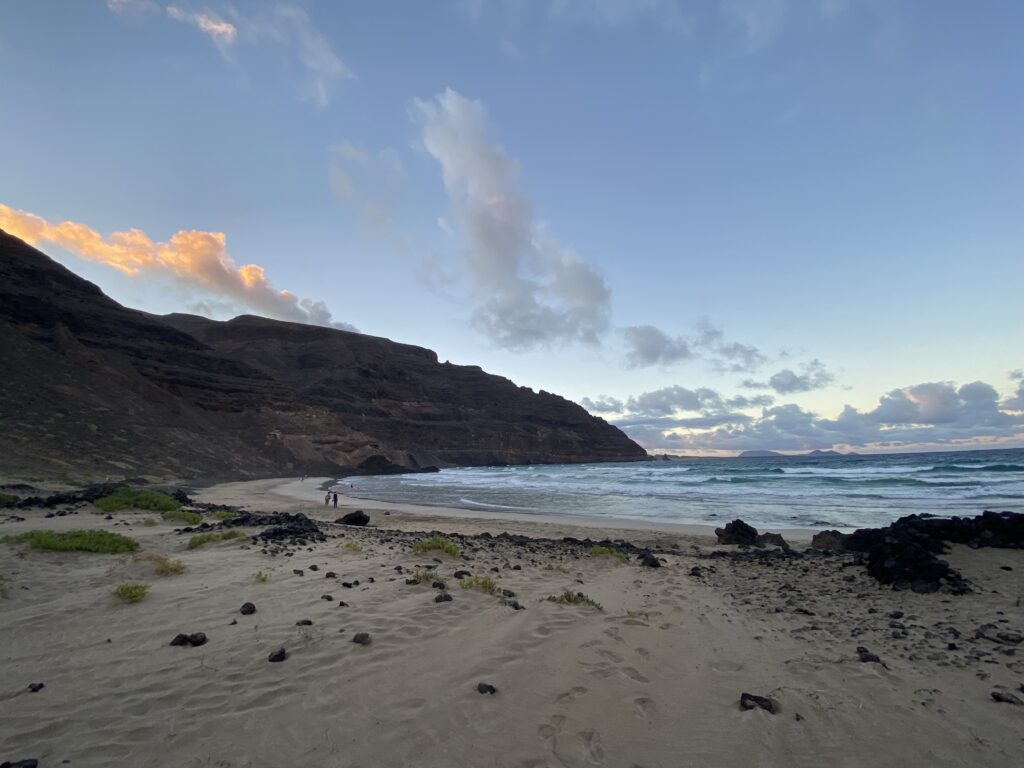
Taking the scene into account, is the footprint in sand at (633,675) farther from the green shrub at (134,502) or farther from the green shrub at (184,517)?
the green shrub at (134,502)

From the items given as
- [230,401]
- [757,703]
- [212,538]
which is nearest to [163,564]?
[212,538]

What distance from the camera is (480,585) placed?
312 inches

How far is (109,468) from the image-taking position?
120ft

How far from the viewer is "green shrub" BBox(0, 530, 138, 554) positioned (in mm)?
8742

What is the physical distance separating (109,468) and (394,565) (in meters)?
39.3

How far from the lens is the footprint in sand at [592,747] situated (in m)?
3.52

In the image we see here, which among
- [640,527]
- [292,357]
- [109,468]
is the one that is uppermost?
[292,357]

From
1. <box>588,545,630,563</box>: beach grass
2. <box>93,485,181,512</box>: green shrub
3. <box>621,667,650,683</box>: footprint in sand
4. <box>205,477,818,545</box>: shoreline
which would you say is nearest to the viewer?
<box>621,667,650,683</box>: footprint in sand

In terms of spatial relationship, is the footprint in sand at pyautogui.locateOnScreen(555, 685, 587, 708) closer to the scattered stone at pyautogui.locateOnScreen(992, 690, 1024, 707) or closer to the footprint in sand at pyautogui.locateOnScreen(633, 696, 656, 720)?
the footprint in sand at pyautogui.locateOnScreen(633, 696, 656, 720)

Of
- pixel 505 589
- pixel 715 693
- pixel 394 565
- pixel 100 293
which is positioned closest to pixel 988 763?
pixel 715 693

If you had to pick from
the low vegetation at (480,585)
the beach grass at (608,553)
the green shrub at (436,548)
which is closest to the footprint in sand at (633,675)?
the low vegetation at (480,585)

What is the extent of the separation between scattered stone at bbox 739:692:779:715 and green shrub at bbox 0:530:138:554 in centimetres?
1091

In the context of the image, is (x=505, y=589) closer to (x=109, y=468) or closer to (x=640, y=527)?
(x=640, y=527)

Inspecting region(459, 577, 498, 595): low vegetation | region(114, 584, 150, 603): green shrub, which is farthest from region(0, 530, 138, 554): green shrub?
region(459, 577, 498, 595): low vegetation
